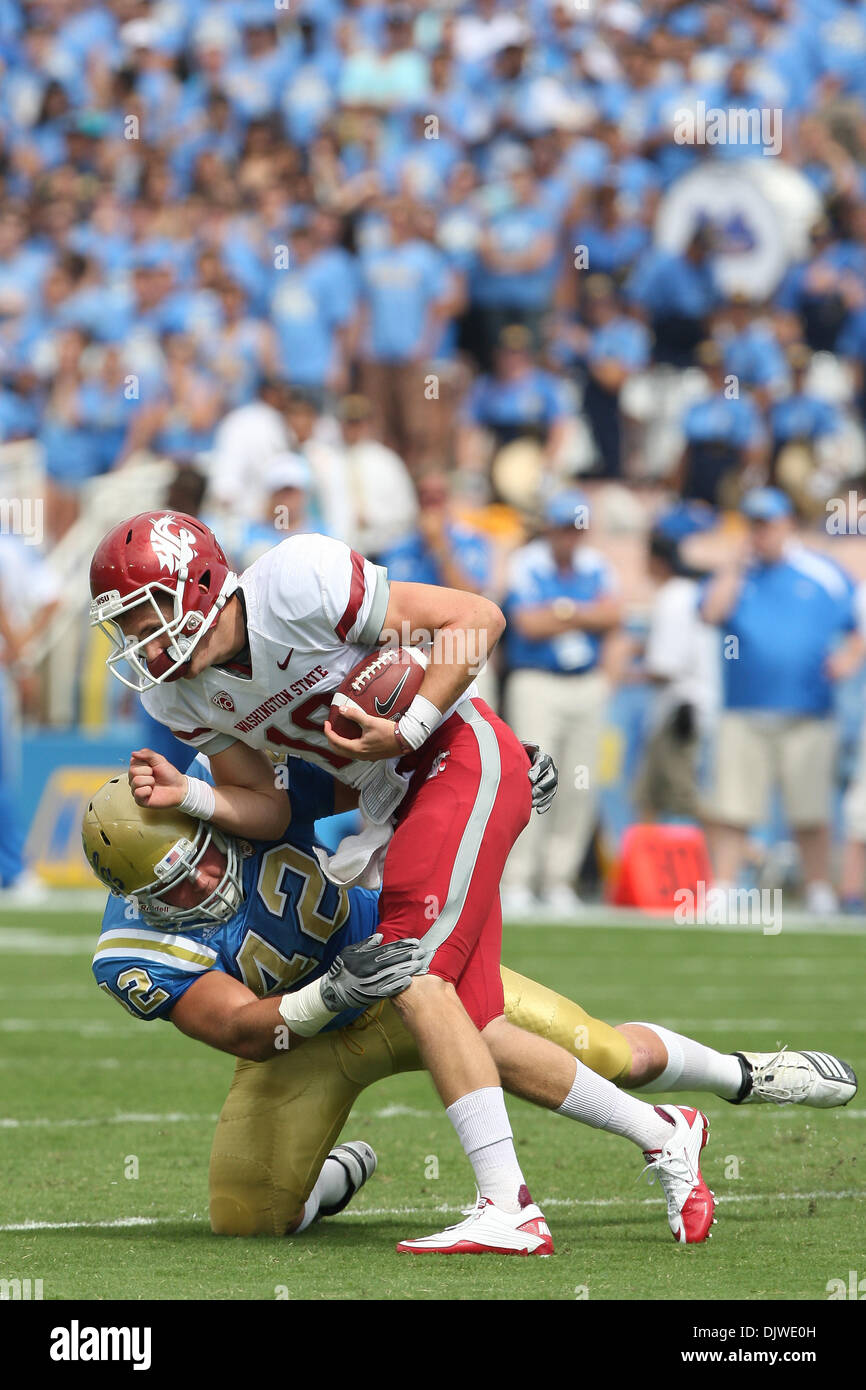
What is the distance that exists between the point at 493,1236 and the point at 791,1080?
993 millimetres

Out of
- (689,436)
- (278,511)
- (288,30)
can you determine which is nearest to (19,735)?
(278,511)

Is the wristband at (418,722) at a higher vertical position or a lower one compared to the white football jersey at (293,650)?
lower

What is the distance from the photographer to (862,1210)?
4711 millimetres

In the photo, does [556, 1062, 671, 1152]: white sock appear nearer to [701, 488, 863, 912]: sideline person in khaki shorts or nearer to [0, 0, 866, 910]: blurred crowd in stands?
[0, 0, 866, 910]: blurred crowd in stands

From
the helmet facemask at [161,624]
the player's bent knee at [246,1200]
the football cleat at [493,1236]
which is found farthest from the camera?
the player's bent knee at [246,1200]

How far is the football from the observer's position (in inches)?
173

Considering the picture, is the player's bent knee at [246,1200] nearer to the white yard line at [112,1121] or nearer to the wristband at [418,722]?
the wristband at [418,722]

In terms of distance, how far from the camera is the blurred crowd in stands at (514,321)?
1110cm

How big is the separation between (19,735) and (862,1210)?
7.91m

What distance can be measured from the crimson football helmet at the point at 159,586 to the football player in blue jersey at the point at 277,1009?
34 cm

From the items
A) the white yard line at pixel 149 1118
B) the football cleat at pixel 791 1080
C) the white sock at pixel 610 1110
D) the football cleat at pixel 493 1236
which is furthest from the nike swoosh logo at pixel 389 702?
the white yard line at pixel 149 1118

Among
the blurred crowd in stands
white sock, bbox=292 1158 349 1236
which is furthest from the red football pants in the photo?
the blurred crowd in stands

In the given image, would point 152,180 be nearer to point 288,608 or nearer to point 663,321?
point 663,321

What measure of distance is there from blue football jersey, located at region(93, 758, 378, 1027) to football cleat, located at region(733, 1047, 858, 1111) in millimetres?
944
